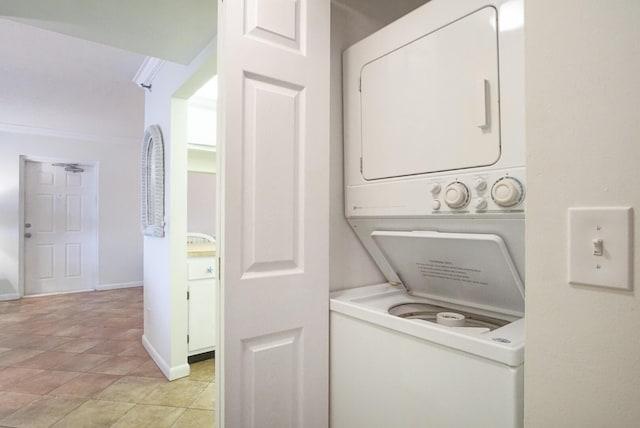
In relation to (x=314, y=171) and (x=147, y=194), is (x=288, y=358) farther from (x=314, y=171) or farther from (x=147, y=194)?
(x=147, y=194)

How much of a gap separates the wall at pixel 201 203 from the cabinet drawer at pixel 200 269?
1.95 meters

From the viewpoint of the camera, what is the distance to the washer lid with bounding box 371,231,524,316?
103cm

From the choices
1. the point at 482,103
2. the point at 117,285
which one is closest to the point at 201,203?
the point at 117,285

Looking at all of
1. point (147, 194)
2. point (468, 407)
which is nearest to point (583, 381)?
point (468, 407)

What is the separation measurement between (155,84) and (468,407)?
3.07 meters

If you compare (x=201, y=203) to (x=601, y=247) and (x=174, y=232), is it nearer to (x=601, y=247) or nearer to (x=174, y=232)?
(x=174, y=232)

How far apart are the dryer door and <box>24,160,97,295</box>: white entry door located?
5.70 m

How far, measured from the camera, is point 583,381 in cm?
52

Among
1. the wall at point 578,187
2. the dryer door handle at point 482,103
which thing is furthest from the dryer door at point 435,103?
the wall at point 578,187

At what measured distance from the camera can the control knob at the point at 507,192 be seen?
33.6 inches

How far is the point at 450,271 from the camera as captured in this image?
1207 mm

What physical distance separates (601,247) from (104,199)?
6.34m

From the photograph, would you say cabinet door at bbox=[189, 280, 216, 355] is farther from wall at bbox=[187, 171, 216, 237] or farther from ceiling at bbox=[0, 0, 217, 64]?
wall at bbox=[187, 171, 216, 237]

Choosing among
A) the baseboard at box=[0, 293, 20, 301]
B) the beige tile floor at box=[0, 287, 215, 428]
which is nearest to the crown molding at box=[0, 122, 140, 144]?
the baseboard at box=[0, 293, 20, 301]
